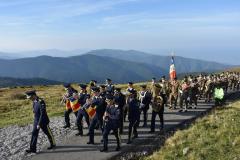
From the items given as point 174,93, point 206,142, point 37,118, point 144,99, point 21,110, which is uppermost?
point 174,93

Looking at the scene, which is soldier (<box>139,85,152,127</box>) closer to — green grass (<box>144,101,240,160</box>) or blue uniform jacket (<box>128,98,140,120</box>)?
green grass (<box>144,101,240,160</box>)

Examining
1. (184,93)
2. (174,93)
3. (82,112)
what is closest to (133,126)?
(82,112)

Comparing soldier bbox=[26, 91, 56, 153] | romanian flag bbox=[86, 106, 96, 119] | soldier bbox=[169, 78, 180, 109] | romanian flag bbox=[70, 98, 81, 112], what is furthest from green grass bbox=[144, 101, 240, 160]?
soldier bbox=[169, 78, 180, 109]

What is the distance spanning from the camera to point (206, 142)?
66.3 feet

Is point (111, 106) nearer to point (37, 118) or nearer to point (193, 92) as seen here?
point (37, 118)

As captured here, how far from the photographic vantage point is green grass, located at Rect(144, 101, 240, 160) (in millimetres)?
18125

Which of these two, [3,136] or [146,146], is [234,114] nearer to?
[146,146]

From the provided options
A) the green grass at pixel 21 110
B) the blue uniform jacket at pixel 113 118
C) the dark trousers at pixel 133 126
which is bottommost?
the green grass at pixel 21 110

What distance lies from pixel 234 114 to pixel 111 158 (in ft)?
40.2

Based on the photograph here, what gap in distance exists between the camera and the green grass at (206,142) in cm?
1812

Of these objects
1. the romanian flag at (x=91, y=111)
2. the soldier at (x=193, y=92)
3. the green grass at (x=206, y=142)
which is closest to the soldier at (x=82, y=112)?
the romanian flag at (x=91, y=111)

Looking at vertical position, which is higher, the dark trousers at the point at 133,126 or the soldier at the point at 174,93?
the soldier at the point at 174,93

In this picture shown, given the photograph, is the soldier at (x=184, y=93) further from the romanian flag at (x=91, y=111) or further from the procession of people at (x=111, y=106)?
the romanian flag at (x=91, y=111)

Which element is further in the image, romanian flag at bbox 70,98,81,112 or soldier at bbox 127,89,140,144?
romanian flag at bbox 70,98,81,112
